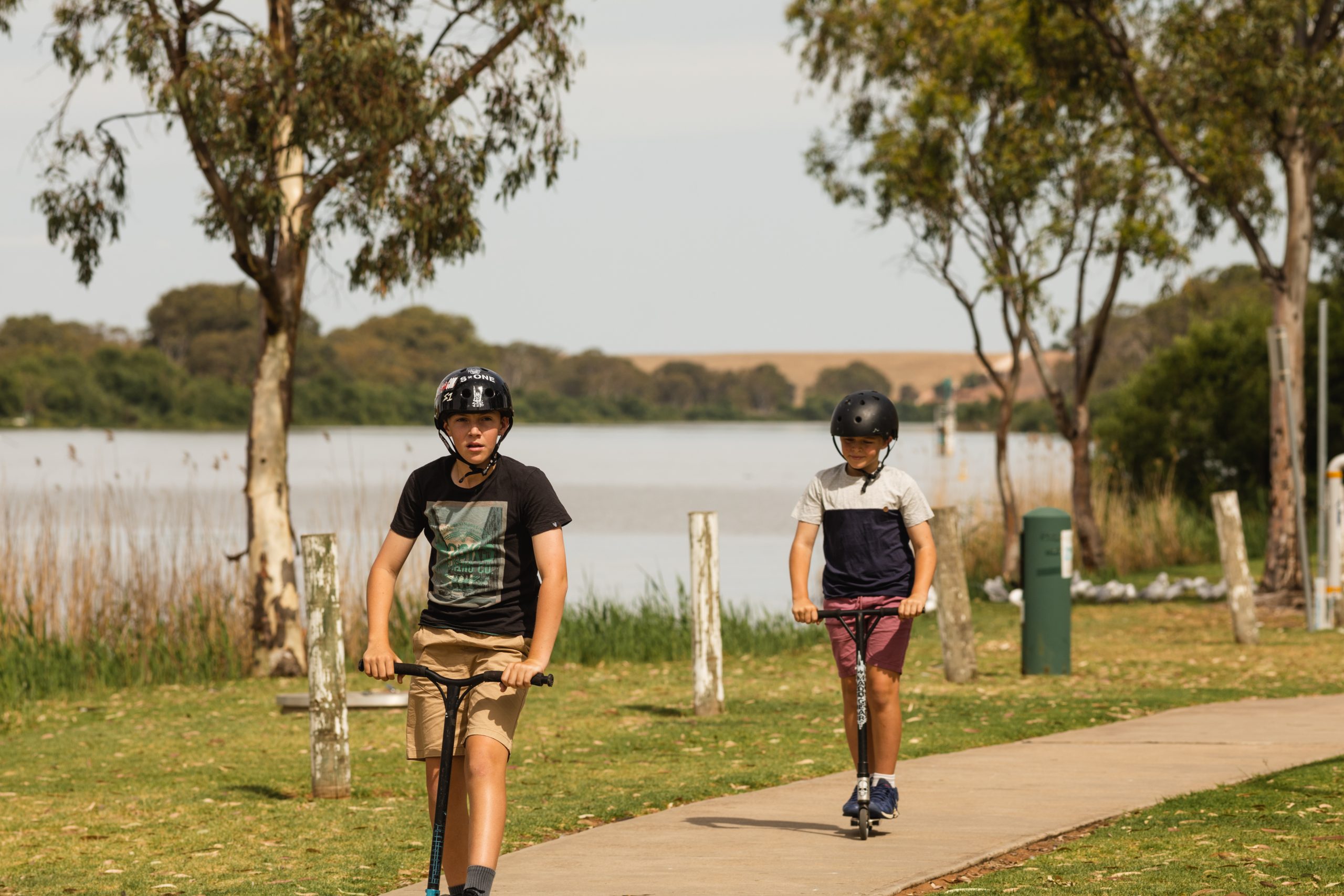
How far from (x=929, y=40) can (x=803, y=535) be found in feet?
59.4

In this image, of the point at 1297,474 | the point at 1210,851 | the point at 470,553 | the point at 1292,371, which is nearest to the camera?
the point at 470,553

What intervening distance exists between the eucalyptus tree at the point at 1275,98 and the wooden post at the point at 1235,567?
9.59ft

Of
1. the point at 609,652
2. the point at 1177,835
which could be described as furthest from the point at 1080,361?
the point at 1177,835

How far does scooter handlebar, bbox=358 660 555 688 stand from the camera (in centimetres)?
475

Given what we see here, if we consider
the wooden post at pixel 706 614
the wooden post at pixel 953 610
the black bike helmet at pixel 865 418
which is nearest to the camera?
the black bike helmet at pixel 865 418

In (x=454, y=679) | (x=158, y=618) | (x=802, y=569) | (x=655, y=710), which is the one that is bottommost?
(x=655, y=710)

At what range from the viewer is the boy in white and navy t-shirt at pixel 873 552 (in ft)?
21.7

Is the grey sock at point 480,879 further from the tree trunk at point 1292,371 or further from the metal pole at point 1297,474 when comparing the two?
the tree trunk at point 1292,371

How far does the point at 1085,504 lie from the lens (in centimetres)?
2398

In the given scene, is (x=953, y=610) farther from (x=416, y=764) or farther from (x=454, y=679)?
(x=454, y=679)

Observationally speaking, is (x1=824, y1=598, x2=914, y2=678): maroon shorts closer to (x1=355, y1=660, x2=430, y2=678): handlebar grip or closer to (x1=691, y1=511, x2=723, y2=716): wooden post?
(x1=355, y1=660, x2=430, y2=678): handlebar grip

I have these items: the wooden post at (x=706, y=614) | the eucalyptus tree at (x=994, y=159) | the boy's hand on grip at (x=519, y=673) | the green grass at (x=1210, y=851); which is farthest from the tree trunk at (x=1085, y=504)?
the boy's hand on grip at (x=519, y=673)

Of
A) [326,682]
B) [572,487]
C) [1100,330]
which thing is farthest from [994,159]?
[572,487]

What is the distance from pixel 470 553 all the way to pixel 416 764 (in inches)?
185
